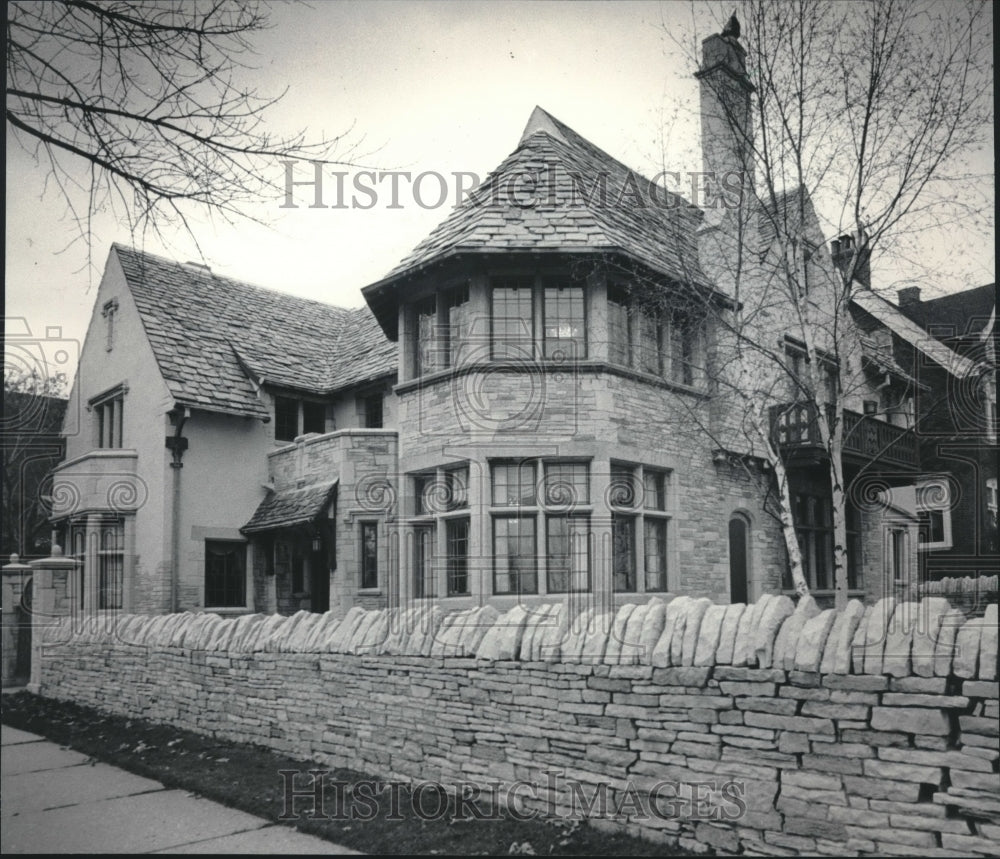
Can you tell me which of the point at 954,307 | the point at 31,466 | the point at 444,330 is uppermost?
the point at 954,307

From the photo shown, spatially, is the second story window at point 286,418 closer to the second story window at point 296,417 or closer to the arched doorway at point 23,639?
the second story window at point 296,417

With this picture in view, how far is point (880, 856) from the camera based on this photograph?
529cm

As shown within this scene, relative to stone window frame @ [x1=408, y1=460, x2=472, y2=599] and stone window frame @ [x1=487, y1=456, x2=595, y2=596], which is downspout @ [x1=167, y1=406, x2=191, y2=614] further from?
stone window frame @ [x1=487, y1=456, x2=595, y2=596]

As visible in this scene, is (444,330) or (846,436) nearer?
(444,330)

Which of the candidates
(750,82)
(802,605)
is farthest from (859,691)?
(750,82)

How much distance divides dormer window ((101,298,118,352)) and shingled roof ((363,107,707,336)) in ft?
24.2

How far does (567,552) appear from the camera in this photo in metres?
14.0

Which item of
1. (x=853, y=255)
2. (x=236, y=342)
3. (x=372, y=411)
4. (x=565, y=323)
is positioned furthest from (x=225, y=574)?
(x=853, y=255)

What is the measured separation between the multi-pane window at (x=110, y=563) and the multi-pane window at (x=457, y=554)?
26.7 ft

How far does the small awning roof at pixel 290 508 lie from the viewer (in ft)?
56.6

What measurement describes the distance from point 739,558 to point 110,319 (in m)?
14.6

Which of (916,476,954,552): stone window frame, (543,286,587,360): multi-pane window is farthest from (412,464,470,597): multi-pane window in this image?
(916,476,954,552): stone window frame

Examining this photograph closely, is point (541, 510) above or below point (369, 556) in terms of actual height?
above

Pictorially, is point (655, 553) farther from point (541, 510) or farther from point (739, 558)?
point (739, 558)
